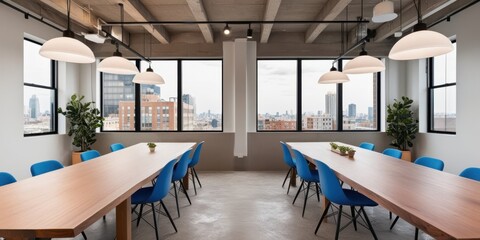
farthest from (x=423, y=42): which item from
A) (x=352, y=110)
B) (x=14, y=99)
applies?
(x=14, y=99)

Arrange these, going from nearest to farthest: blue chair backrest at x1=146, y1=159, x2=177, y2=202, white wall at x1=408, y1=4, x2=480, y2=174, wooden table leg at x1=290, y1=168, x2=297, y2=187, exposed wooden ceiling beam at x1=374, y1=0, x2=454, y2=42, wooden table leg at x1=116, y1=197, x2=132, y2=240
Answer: wooden table leg at x1=116, y1=197, x2=132, y2=240
blue chair backrest at x1=146, y1=159, x2=177, y2=202
exposed wooden ceiling beam at x1=374, y1=0, x2=454, y2=42
white wall at x1=408, y1=4, x2=480, y2=174
wooden table leg at x1=290, y1=168, x2=297, y2=187

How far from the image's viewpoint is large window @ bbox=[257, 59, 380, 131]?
680 cm

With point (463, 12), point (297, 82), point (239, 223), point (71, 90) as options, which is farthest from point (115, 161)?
point (463, 12)

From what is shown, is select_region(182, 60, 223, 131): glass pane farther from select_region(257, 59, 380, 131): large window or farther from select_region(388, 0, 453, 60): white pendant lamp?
select_region(388, 0, 453, 60): white pendant lamp

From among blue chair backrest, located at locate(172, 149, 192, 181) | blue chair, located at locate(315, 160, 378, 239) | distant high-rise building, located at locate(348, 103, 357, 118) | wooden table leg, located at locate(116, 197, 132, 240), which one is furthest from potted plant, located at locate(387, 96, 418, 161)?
wooden table leg, located at locate(116, 197, 132, 240)

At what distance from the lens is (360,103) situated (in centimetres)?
686

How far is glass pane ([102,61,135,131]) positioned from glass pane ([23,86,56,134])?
3.99ft

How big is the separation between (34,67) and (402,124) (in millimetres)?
8025

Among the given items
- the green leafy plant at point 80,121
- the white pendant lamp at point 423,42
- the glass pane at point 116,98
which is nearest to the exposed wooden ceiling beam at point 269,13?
the white pendant lamp at point 423,42

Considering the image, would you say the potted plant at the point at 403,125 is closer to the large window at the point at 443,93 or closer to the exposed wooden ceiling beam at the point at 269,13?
the large window at the point at 443,93

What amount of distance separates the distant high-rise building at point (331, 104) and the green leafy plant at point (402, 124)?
4.14ft

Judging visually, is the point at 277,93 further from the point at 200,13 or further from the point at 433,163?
the point at 433,163

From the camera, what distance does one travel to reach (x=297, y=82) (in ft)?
22.3

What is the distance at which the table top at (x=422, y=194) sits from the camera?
1346 mm
